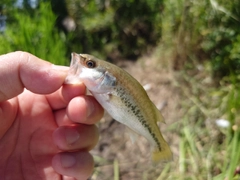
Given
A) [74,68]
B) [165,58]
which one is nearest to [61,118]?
[74,68]

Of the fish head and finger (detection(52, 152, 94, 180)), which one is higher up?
the fish head

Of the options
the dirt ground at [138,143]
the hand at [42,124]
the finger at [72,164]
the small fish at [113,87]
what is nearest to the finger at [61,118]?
the hand at [42,124]

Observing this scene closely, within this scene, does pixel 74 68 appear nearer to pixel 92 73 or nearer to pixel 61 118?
pixel 92 73

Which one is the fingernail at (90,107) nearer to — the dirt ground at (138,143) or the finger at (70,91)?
the finger at (70,91)

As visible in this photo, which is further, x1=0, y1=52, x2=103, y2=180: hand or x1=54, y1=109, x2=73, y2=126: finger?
x1=54, y1=109, x2=73, y2=126: finger

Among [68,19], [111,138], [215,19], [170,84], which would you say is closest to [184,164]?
[111,138]

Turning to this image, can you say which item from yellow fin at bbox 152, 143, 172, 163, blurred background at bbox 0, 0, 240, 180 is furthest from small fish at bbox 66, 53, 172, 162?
blurred background at bbox 0, 0, 240, 180

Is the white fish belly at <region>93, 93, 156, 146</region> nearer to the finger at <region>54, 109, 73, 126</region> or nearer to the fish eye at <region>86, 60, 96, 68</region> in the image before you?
the fish eye at <region>86, 60, 96, 68</region>
